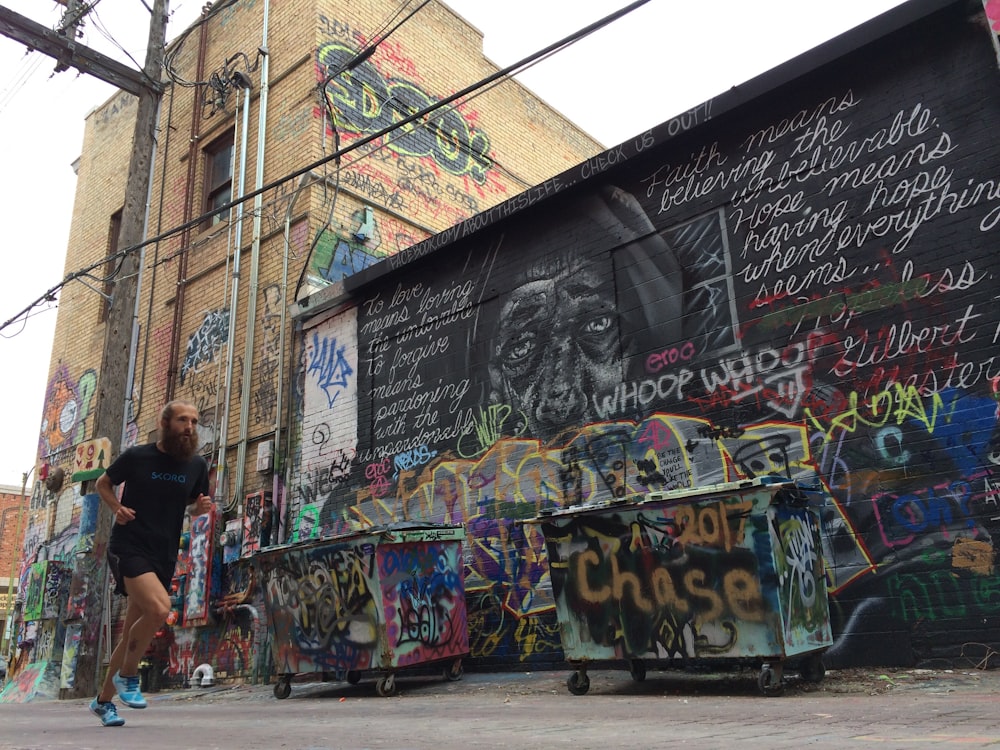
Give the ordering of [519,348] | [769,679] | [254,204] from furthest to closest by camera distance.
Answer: [254,204] → [519,348] → [769,679]

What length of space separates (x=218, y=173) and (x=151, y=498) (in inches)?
420

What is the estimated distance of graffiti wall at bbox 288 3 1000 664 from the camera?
19.7 feet

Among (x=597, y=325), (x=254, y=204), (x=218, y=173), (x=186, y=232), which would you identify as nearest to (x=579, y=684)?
(x=597, y=325)

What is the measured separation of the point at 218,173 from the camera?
554 inches

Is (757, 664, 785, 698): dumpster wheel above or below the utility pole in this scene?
below

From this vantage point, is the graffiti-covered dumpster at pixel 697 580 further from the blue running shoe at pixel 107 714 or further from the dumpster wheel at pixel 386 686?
the blue running shoe at pixel 107 714

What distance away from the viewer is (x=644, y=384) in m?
7.79

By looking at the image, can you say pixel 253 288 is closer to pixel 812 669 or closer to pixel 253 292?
pixel 253 292

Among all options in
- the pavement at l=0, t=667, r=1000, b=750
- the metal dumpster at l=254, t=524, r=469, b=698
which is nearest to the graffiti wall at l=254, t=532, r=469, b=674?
the metal dumpster at l=254, t=524, r=469, b=698

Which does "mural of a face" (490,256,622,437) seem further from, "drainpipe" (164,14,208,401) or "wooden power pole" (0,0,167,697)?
"drainpipe" (164,14,208,401)

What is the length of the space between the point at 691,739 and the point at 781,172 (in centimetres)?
549

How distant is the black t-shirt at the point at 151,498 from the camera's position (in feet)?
15.2

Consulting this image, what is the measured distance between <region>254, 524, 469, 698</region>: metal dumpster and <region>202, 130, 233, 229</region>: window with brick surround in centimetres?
782

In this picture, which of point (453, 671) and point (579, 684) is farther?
point (453, 671)
